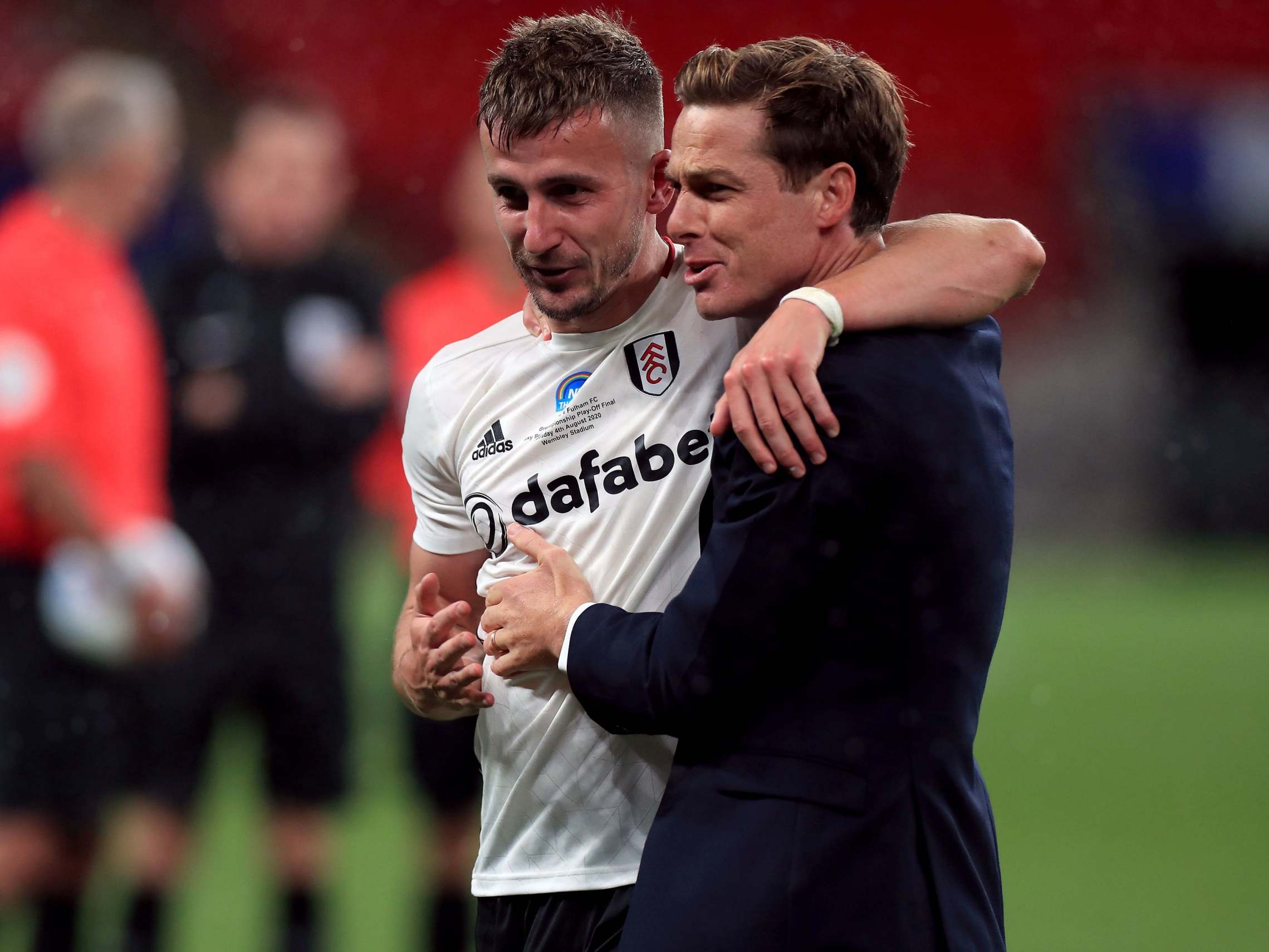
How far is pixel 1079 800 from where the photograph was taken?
6176 mm

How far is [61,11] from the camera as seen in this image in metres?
12.8

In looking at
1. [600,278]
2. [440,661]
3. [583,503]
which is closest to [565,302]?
[600,278]

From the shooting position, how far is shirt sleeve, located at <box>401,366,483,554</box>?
7.37 feet

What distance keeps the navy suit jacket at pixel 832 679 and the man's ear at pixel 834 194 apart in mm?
204

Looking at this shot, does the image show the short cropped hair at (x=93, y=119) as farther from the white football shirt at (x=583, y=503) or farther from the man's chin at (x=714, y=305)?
the man's chin at (x=714, y=305)

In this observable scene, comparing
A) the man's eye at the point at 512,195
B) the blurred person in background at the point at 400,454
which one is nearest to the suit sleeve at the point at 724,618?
the man's eye at the point at 512,195

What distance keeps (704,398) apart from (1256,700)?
22.2ft

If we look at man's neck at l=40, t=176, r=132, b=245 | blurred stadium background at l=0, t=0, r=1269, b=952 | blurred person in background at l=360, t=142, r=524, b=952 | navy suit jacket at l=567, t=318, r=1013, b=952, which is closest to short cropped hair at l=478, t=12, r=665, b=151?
navy suit jacket at l=567, t=318, r=1013, b=952

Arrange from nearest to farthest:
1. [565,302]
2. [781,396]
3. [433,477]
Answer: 1. [781,396]
2. [565,302]
3. [433,477]

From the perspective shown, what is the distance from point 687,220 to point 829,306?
0.24 metres

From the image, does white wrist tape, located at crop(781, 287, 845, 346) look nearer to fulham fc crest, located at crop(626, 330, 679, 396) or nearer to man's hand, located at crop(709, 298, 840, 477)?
man's hand, located at crop(709, 298, 840, 477)

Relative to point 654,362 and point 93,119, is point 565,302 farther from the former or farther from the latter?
point 93,119

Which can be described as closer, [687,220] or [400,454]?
[687,220]

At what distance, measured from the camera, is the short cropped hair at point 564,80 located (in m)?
2.02
